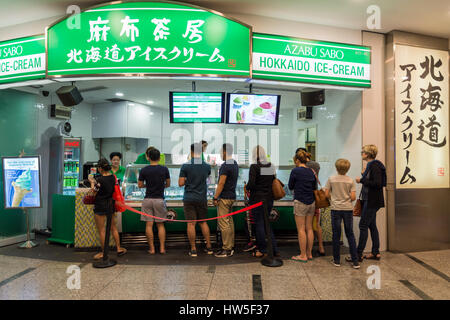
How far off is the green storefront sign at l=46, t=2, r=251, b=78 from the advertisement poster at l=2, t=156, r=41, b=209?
6.62ft

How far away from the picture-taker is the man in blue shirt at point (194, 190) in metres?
4.23

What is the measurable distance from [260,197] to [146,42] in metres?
2.46

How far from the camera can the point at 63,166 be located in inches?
237

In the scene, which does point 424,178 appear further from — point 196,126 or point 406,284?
point 196,126

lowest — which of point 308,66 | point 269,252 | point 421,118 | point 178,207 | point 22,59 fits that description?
point 269,252

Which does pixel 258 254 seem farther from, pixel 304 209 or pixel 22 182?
pixel 22 182

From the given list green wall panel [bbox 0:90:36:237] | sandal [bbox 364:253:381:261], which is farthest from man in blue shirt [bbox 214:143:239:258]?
green wall panel [bbox 0:90:36:237]

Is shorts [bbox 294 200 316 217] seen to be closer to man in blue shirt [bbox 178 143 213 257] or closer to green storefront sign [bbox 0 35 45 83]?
man in blue shirt [bbox 178 143 213 257]

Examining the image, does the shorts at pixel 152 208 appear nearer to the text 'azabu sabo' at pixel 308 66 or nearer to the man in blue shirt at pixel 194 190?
the man in blue shirt at pixel 194 190

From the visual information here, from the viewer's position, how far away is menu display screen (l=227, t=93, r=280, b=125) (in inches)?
190

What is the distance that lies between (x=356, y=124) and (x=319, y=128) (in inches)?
50.9

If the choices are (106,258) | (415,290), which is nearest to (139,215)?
(106,258)

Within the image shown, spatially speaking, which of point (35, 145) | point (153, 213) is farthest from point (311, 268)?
point (35, 145)

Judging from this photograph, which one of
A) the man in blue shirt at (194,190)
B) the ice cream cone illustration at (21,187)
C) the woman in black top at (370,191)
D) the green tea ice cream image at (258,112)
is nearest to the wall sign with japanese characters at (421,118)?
the woman in black top at (370,191)
